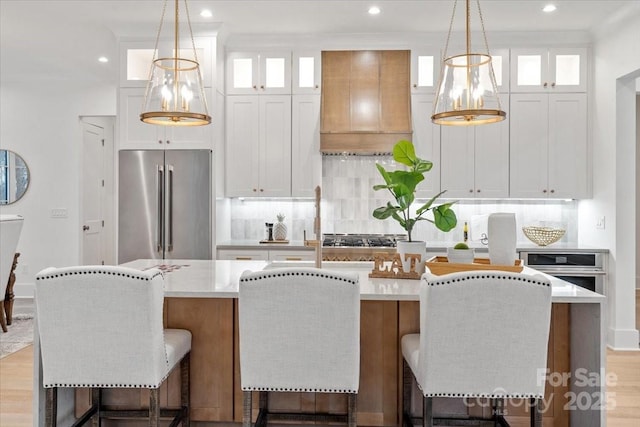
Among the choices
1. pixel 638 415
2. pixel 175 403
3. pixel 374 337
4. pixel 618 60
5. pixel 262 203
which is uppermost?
pixel 618 60

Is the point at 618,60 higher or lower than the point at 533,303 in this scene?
higher

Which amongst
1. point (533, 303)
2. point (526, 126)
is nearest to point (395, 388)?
point (533, 303)

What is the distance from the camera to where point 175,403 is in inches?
101

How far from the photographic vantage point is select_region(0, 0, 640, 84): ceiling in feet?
13.5

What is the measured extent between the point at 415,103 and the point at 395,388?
3.12m

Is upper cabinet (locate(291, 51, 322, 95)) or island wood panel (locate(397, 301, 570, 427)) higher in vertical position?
upper cabinet (locate(291, 51, 322, 95))

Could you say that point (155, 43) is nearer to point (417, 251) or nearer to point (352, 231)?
point (352, 231)

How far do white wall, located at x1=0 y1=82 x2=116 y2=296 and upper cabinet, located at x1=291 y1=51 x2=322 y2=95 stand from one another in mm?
2978

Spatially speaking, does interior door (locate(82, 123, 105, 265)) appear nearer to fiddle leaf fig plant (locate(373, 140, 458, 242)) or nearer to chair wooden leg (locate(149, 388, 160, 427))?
chair wooden leg (locate(149, 388, 160, 427))

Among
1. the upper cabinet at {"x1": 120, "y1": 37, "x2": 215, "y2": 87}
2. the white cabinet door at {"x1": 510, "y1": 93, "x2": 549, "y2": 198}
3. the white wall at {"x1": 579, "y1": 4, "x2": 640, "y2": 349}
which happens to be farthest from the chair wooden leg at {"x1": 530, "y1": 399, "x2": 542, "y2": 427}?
the upper cabinet at {"x1": 120, "y1": 37, "x2": 215, "y2": 87}

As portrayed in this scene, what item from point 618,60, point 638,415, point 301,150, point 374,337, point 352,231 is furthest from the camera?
point 352,231

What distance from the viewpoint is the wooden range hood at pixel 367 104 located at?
4812 millimetres

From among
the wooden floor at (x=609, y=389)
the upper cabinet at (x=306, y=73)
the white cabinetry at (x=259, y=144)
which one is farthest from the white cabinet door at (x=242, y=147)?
the wooden floor at (x=609, y=389)

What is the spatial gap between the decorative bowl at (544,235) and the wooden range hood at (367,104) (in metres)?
1.50
